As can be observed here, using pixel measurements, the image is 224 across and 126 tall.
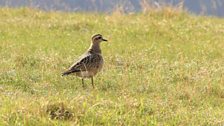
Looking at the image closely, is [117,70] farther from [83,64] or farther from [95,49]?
[83,64]

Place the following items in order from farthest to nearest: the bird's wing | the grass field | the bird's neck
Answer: the bird's neck < the bird's wing < the grass field

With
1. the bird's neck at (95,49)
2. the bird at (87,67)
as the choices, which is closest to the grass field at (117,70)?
the bird at (87,67)

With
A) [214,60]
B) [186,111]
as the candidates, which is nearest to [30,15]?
[214,60]

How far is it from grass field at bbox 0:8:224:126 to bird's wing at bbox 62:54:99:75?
0.95ft

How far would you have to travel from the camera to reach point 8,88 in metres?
10.5

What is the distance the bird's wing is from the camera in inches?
436

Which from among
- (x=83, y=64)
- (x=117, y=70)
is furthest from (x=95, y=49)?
(x=117, y=70)

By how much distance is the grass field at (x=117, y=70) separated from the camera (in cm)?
877

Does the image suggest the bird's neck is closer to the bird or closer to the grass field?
the bird

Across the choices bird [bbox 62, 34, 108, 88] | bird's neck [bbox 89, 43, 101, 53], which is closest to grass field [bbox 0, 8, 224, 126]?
bird [bbox 62, 34, 108, 88]

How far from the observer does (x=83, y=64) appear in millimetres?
11164

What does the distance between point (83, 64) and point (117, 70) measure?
170 centimetres

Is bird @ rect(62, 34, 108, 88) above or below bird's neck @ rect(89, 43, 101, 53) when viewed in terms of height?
below

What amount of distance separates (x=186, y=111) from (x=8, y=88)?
8.91 feet
